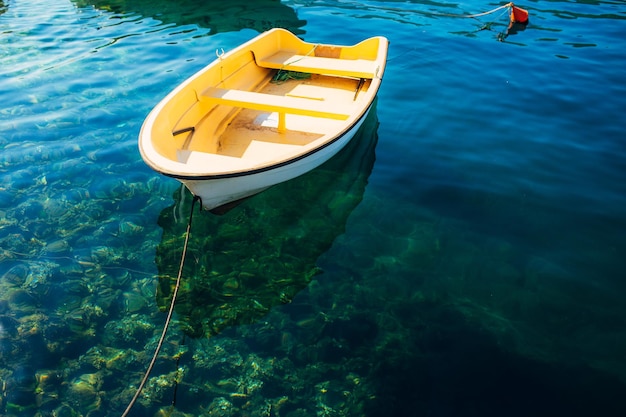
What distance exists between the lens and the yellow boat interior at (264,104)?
536 cm

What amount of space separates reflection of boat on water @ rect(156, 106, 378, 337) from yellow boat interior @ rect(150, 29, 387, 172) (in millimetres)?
740

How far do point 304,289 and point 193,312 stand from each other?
1.25m

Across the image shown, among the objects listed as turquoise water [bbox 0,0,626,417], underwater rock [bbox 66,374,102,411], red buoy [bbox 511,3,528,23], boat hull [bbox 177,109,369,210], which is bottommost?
underwater rock [bbox 66,374,102,411]

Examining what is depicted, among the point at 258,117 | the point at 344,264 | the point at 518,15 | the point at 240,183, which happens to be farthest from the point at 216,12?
the point at 344,264

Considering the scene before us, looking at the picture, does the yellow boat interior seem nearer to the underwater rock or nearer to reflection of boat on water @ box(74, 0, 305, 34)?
the underwater rock

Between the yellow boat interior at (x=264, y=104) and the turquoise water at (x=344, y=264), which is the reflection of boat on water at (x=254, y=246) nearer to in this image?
the turquoise water at (x=344, y=264)

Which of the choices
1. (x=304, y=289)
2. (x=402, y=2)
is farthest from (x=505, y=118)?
(x=402, y=2)

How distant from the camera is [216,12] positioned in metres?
13.9

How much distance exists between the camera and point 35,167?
6660 millimetres

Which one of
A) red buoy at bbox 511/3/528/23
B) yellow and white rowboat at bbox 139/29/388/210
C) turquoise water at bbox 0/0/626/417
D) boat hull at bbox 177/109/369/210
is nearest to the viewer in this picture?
turquoise water at bbox 0/0/626/417

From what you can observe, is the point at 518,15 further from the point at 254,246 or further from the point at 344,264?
the point at 254,246

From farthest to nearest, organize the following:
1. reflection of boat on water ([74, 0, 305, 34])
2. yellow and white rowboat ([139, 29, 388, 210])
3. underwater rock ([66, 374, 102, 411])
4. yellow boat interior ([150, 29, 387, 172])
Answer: reflection of boat on water ([74, 0, 305, 34]) < yellow boat interior ([150, 29, 387, 172]) < yellow and white rowboat ([139, 29, 388, 210]) < underwater rock ([66, 374, 102, 411])

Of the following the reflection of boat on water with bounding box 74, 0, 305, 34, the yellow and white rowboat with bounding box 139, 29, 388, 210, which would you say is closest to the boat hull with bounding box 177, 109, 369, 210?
the yellow and white rowboat with bounding box 139, 29, 388, 210

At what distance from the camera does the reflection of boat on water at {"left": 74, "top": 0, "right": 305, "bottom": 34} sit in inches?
511
